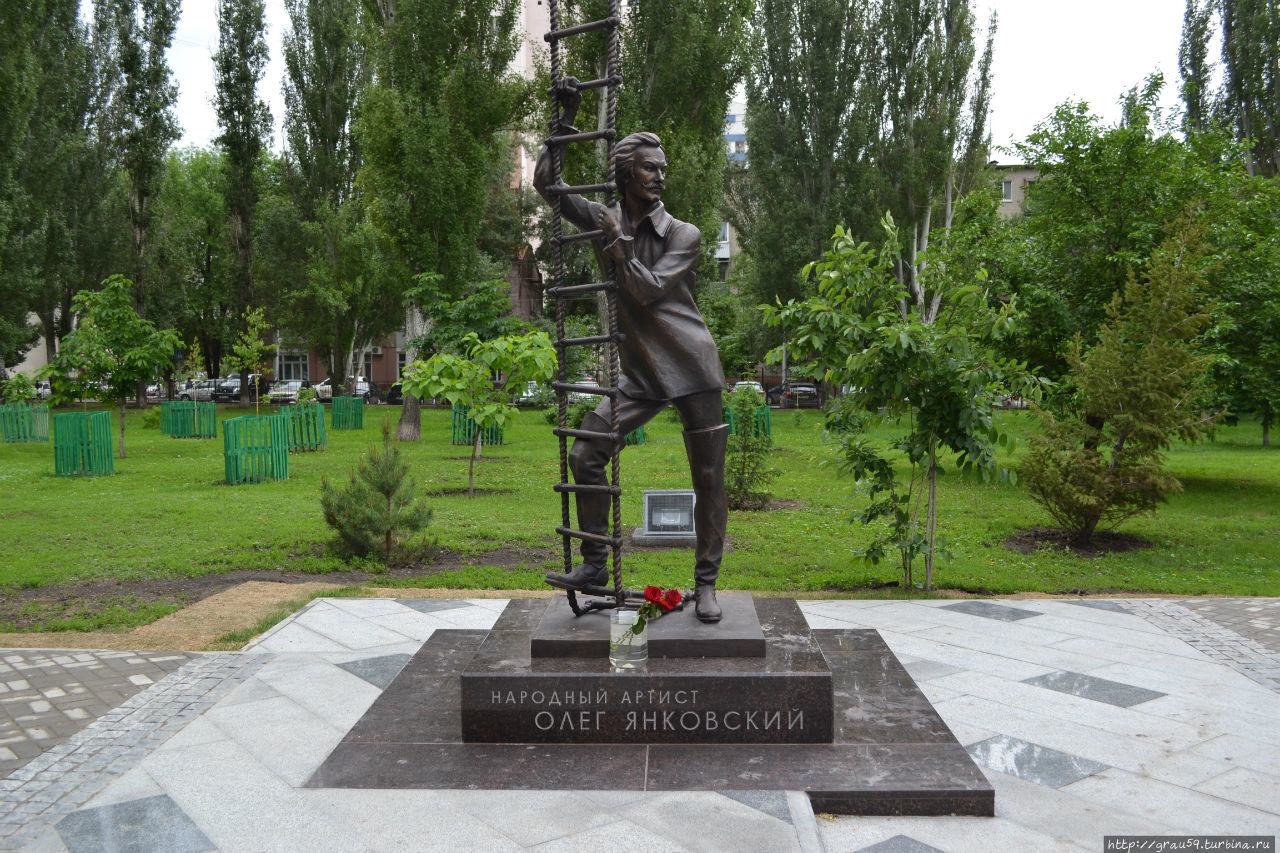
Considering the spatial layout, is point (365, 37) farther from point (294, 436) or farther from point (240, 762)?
point (240, 762)

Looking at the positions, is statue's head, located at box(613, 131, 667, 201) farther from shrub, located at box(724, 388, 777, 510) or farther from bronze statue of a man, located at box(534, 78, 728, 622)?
shrub, located at box(724, 388, 777, 510)

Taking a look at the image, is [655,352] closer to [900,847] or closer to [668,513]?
[900,847]

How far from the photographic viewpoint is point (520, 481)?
52.8ft

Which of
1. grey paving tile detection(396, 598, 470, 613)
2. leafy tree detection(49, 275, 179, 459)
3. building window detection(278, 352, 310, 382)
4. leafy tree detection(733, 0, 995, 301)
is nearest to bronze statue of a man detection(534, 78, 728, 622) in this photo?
grey paving tile detection(396, 598, 470, 613)

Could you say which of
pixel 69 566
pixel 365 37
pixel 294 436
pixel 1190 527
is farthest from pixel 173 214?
pixel 1190 527

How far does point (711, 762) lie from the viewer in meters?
4.08

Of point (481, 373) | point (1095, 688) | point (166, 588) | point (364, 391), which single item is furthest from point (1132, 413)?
point (364, 391)

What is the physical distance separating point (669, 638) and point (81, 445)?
15.5 meters

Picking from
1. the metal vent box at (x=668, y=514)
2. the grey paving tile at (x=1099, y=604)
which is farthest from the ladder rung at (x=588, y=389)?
the metal vent box at (x=668, y=514)

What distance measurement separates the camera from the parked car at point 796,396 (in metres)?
42.0

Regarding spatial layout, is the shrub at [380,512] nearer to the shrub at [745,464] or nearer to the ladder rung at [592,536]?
the ladder rung at [592,536]

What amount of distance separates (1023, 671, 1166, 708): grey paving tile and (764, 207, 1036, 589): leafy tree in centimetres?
241

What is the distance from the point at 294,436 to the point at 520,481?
7278 millimetres

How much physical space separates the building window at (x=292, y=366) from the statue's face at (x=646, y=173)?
57563mm
